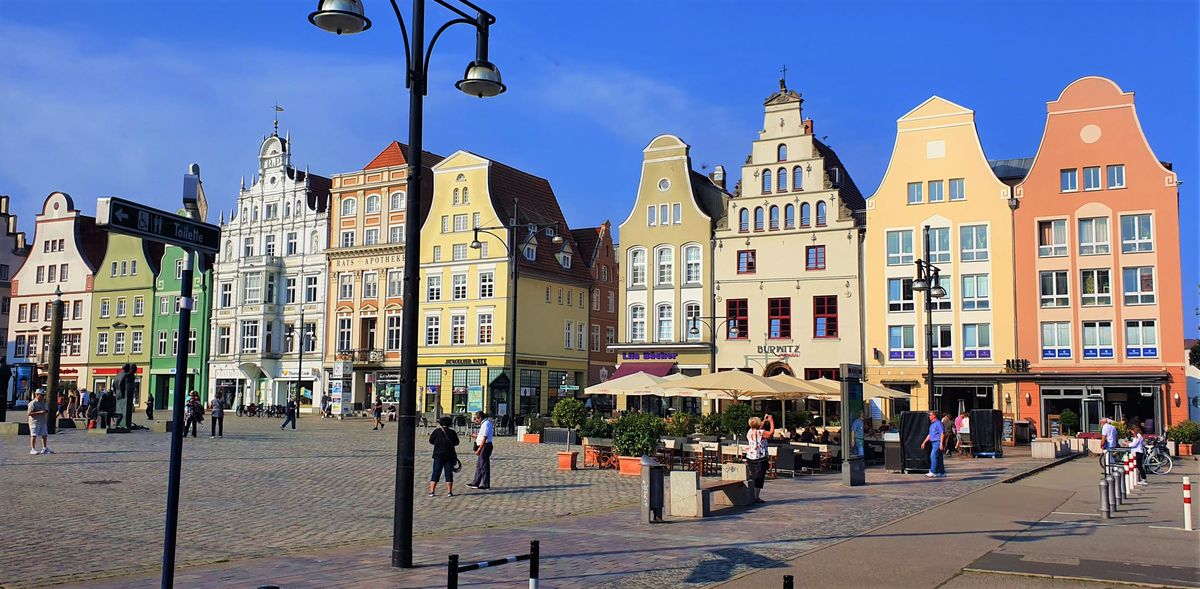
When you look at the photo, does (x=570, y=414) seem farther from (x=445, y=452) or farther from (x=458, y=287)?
(x=458, y=287)

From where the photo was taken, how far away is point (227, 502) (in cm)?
1608

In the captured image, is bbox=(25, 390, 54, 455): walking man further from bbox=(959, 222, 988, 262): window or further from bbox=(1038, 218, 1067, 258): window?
A: bbox=(1038, 218, 1067, 258): window

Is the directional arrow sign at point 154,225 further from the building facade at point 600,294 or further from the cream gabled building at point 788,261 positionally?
the building facade at point 600,294

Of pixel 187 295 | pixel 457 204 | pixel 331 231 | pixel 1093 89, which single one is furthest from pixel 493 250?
pixel 187 295

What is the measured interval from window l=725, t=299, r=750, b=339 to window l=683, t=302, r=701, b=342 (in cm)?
155

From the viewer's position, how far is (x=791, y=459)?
904 inches

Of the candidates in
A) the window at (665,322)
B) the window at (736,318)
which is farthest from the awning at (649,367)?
the window at (736,318)

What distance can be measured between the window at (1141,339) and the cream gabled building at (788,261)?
11.8 m

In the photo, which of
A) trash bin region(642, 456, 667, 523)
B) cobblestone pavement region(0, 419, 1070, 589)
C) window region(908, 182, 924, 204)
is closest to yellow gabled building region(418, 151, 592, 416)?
window region(908, 182, 924, 204)

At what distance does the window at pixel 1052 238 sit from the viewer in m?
47.3

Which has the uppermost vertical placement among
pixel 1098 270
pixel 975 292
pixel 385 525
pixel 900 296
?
pixel 1098 270

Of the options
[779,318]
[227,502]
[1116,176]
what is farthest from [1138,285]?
[227,502]

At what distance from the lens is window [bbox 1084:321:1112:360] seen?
46031 millimetres

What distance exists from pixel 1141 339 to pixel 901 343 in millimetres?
10198
